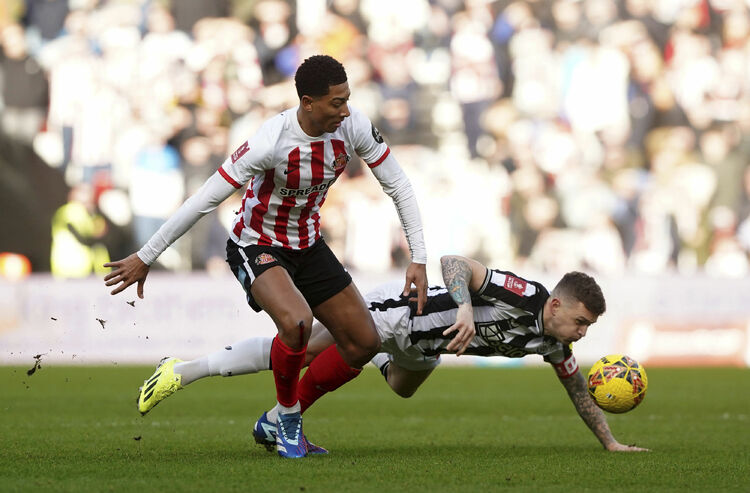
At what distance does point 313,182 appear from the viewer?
19.4 ft

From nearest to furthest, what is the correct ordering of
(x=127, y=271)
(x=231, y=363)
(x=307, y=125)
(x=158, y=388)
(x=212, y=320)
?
1. (x=127, y=271)
2. (x=307, y=125)
3. (x=158, y=388)
4. (x=231, y=363)
5. (x=212, y=320)

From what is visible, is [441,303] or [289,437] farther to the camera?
[441,303]

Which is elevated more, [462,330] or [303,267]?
[303,267]

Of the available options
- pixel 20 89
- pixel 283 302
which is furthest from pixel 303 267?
pixel 20 89

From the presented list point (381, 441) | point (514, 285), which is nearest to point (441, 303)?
point (514, 285)

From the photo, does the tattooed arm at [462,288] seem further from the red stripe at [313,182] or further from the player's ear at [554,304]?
the red stripe at [313,182]

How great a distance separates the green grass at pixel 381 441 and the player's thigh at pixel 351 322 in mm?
578

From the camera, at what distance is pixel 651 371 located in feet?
47.2

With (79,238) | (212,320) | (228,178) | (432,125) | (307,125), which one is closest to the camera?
(228,178)

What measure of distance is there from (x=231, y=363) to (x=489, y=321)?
1.47 metres

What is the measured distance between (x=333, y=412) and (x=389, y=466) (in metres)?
3.72

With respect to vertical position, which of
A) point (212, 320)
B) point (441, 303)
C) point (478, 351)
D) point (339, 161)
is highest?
point (339, 161)

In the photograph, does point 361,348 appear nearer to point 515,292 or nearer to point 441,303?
point 441,303

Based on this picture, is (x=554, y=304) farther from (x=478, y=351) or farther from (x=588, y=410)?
(x=588, y=410)
